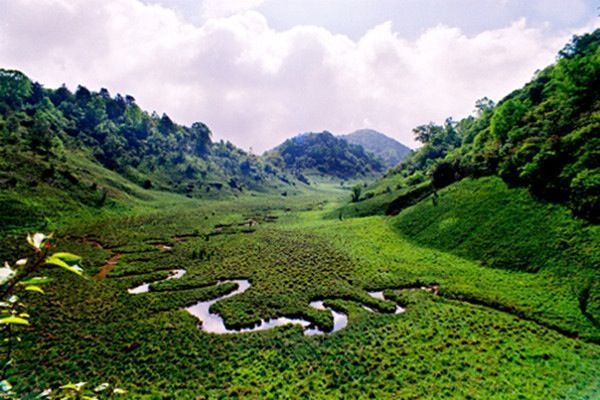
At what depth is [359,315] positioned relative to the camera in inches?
1121

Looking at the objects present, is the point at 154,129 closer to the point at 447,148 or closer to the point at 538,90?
the point at 447,148

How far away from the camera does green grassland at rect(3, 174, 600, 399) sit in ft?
64.0

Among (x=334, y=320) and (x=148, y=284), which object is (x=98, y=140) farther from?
(x=334, y=320)

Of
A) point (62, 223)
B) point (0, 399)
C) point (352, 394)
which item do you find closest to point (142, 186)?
point (62, 223)

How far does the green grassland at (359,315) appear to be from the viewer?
19.5 meters

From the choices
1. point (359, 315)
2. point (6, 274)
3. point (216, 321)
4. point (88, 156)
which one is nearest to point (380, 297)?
point (359, 315)

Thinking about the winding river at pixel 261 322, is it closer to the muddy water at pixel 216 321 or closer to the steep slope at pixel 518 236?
the muddy water at pixel 216 321

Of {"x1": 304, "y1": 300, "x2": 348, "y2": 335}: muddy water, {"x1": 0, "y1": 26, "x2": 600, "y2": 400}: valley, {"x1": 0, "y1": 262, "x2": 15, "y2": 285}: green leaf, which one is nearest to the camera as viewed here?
{"x1": 0, "y1": 262, "x2": 15, "y2": 285}: green leaf

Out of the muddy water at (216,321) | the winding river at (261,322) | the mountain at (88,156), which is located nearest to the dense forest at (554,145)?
the winding river at (261,322)

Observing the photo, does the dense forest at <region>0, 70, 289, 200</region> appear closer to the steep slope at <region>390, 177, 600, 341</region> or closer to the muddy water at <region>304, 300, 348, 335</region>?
the muddy water at <region>304, 300, 348, 335</region>

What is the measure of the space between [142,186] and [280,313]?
102683 millimetres

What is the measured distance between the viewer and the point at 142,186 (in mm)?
112062

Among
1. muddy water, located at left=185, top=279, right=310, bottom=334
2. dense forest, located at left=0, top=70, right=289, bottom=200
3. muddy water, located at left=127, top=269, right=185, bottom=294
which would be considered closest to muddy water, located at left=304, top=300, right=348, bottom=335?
muddy water, located at left=185, top=279, right=310, bottom=334

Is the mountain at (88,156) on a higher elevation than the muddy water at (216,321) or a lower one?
higher
